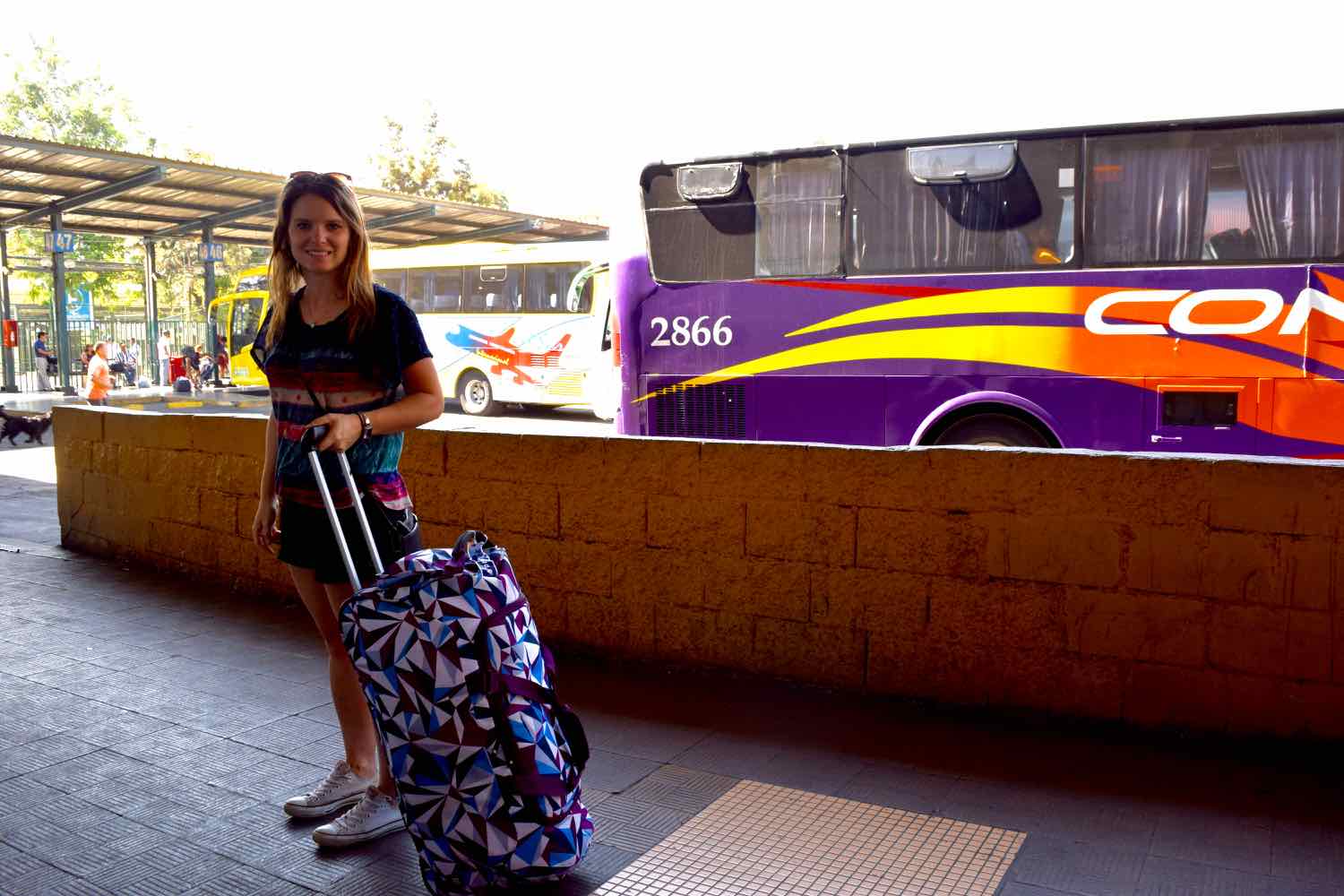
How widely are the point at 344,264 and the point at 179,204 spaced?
76.1 feet

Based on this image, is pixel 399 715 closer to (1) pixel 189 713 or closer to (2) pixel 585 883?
(2) pixel 585 883

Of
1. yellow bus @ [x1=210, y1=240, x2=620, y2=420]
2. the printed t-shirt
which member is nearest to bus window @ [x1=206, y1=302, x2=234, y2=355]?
yellow bus @ [x1=210, y1=240, x2=620, y2=420]

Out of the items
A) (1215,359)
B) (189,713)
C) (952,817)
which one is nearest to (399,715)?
(952,817)

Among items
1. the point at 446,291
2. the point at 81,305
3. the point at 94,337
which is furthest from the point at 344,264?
the point at 81,305

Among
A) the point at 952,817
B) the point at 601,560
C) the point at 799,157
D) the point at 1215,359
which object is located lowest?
the point at 952,817

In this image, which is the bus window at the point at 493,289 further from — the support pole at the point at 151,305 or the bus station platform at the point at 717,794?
the bus station platform at the point at 717,794

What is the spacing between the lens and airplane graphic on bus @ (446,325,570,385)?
21.0m

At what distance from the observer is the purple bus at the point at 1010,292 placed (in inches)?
320

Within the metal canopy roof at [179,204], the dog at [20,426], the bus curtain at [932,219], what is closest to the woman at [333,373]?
the bus curtain at [932,219]

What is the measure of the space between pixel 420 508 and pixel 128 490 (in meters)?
2.73

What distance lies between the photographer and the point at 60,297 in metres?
24.6

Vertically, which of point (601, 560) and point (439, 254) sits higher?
point (439, 254)

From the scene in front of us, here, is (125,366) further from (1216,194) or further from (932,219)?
(1216,194)

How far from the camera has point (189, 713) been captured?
14.0ft
